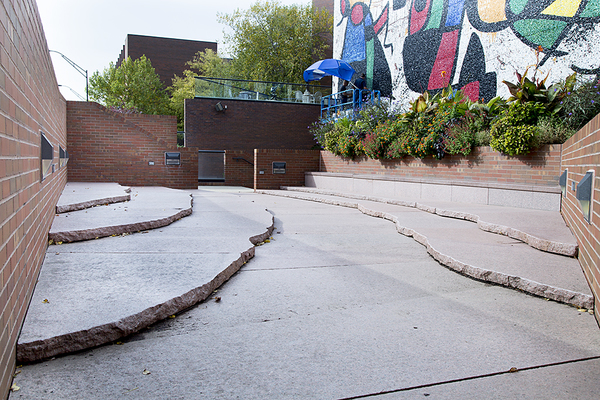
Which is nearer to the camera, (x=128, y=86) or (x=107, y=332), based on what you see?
(x=107, y=332)

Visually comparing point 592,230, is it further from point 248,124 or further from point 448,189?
point 248,124

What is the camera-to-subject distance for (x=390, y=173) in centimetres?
1169

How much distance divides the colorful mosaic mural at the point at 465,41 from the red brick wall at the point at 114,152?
810cm

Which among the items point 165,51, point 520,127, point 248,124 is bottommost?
point 520,127

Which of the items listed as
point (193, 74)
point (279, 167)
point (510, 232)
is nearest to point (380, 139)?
point (279, 167)

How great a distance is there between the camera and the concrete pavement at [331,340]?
206 cm

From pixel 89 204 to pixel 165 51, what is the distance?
42123 mm

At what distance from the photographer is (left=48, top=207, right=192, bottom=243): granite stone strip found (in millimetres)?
4539

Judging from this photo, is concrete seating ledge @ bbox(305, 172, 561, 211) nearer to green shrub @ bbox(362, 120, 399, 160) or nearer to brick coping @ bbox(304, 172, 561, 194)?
brick coping @ bbox(304, 172, 561, 194)

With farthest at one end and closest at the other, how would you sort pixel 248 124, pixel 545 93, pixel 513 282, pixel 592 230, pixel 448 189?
pixel 248 124
pixel 448 189
pixel 545 93
pixel 513 282
pixel 592 230

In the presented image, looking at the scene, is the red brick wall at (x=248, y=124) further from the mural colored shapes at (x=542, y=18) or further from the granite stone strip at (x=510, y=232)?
the granite stone strip at (x=510, y=232)

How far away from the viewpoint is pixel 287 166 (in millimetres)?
15328

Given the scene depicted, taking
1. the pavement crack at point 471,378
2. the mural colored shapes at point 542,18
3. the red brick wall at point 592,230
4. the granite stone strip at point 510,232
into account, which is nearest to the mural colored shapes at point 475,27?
the mural colored shapes at point 542,18

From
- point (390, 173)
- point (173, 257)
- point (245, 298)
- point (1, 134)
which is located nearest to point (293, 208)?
point (390, 173)
